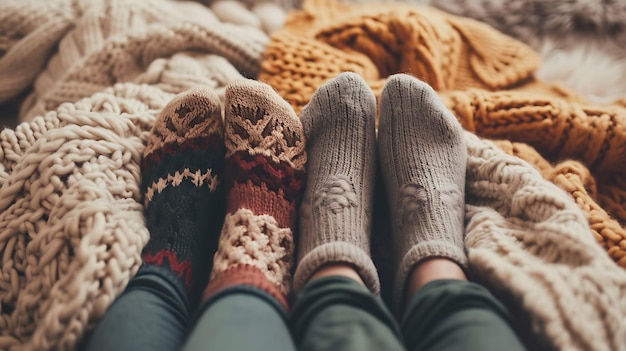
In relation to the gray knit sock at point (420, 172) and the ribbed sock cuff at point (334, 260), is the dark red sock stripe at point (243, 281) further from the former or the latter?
the gray knit sock at point (420, 172)

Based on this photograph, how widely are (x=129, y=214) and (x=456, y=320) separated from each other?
37 centimetres

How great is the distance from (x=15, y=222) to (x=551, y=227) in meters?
0.58

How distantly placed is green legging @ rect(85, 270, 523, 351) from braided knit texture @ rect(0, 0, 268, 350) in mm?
41

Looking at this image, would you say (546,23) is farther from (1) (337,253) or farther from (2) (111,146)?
(2) (111,146)

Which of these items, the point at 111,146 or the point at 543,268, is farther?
the point at 111,146

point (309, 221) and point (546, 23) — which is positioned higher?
point (546, 23)

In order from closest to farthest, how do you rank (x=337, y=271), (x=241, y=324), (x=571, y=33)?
(x=241, y=324)
(x=337, y=271)
(x=571, y=33)

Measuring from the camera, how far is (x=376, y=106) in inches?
30.5

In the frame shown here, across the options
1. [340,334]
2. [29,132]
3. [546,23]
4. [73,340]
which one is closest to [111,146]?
[29,132]

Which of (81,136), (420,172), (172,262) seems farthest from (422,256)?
(81,136)

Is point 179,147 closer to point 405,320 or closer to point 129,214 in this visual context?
point 129,214

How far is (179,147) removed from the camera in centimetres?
65

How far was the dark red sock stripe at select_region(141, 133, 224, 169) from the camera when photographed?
2.10 feet

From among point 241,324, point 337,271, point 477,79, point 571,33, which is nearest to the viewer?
point 241,324
